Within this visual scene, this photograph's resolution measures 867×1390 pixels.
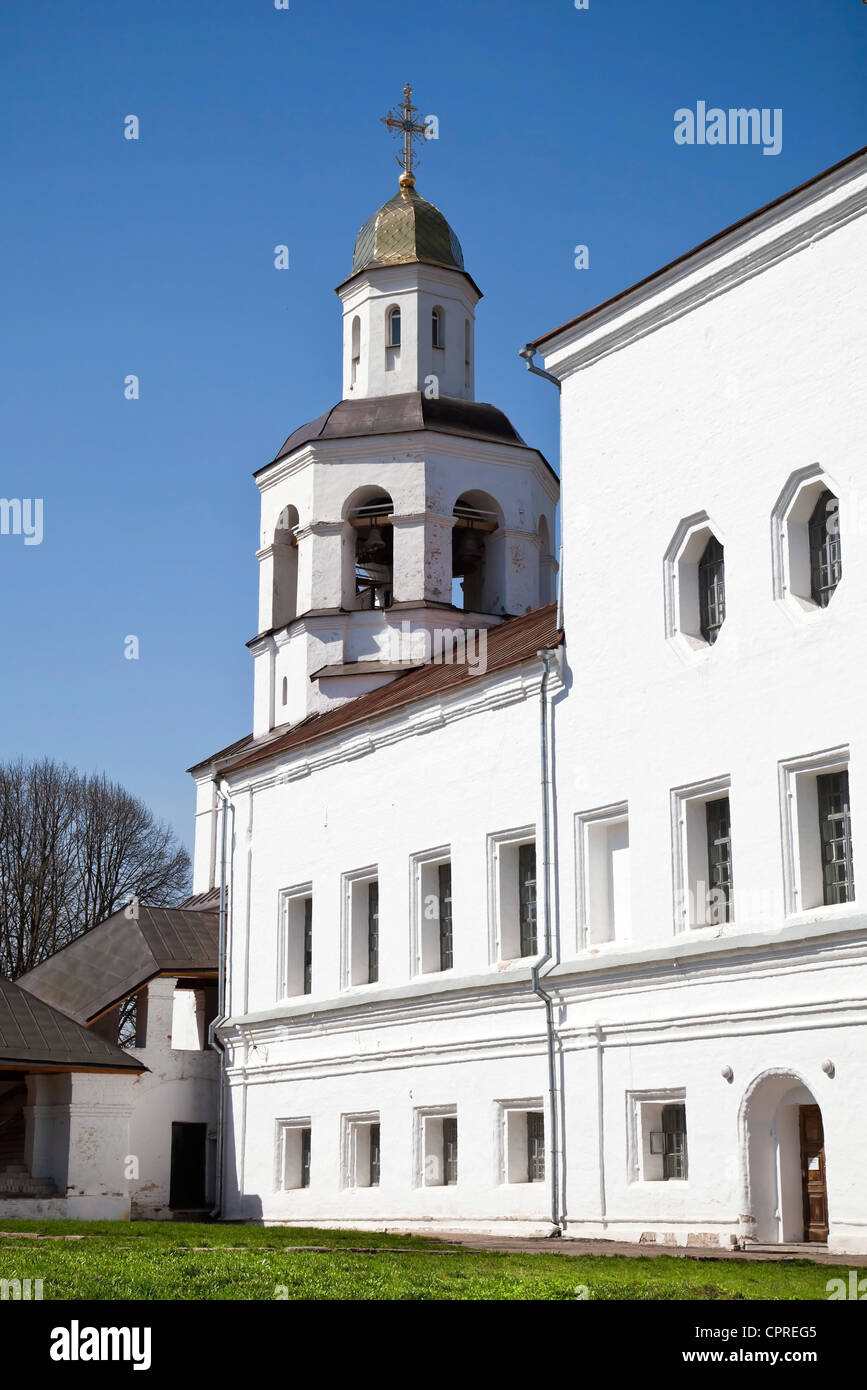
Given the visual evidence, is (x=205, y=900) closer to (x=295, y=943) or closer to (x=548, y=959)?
(x=295, y=943)

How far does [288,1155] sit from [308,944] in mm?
3156

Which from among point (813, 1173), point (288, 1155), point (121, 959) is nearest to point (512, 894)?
point (813, 1173)

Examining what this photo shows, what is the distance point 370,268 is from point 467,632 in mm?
7821

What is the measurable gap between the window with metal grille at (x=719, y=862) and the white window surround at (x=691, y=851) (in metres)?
0.05

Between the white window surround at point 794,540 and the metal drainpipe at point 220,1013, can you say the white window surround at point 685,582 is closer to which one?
the white window surround at point 794,540

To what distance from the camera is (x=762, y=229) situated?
18.0 metres

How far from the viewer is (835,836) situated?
54.5 ft

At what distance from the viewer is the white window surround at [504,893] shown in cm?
2075

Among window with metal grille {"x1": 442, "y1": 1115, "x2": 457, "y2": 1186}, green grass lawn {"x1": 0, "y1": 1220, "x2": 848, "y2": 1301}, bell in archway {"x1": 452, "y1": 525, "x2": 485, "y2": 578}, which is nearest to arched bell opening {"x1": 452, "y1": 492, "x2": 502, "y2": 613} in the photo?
bell in archway {"x1": 452, "y1": 525, "x2": 485, "y2": 578}

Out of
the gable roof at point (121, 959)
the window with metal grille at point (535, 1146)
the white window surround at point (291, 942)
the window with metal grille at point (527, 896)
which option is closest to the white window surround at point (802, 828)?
the window with metal grille at point (527, 896)
